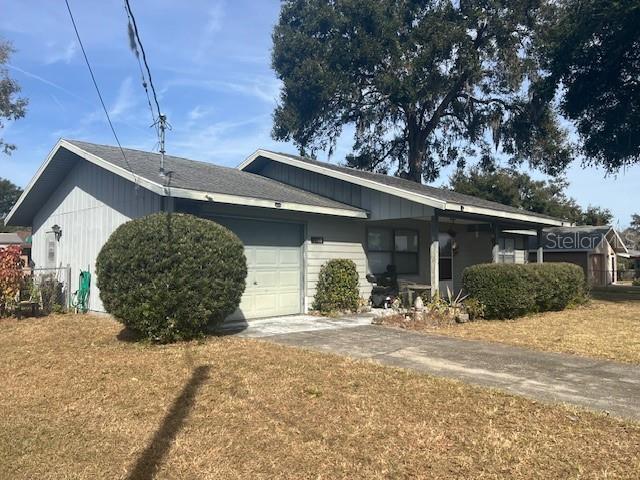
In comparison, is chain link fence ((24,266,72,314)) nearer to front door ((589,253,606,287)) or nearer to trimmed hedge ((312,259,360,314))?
trimmed hedge ((312,259,360,314))

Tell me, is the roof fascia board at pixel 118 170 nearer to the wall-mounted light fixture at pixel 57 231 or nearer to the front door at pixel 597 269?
the wall-mounted light fixture at pixel 57 231

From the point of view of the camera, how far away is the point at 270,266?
1126 centimetres

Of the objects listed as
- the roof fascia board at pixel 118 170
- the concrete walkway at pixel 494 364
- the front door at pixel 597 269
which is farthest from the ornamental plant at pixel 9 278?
the front door at pixel 597 269

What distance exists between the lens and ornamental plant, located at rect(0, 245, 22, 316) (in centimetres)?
1151

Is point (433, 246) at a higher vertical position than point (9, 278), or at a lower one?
higher

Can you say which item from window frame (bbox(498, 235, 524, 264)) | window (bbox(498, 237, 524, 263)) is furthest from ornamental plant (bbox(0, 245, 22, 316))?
window (bbox(498, 237, 524, 263))

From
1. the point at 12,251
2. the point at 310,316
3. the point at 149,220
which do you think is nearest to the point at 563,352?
the point at 310,316

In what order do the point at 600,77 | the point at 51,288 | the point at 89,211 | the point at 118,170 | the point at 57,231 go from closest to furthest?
1. the point at 118,170
2. the point at 89,211
3. the point at 51,288
4. the point at 57,231
5. the point at 600,77

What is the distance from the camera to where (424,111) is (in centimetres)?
2820

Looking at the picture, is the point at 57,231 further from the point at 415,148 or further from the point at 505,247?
the point at 415,148

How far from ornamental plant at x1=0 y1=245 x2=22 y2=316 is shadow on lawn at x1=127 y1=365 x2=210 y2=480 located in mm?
7561

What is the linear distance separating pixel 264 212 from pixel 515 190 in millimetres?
33419

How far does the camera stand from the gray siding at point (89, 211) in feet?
34.7

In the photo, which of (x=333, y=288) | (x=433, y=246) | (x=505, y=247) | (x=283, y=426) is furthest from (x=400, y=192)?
(x=505, y=247)
